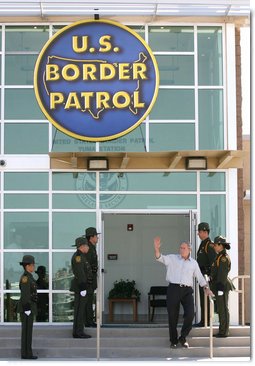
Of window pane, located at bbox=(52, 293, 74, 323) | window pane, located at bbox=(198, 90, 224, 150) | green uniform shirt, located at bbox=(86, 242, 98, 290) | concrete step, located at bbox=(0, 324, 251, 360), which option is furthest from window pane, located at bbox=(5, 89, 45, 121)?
concrete step, located at bbox=(0, 324, 251, 360)

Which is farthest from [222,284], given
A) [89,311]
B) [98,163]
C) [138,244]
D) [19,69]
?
[138,244]

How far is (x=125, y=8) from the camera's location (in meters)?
16.6

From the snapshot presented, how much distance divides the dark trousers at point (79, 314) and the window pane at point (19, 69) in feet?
14.9

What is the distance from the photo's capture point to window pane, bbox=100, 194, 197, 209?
17.1 meters

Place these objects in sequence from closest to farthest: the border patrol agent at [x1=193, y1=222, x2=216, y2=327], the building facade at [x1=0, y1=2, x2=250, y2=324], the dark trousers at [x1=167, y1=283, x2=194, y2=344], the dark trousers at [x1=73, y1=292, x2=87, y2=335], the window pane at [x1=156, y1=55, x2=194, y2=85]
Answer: the dark trousers at [x1=167, y1=283, x2=194, y2=344]
the dark trousers at [x1=73, y1=292, x2=87, y2=335]
the border patrol agent at [x1=193, y1=222, x2=216, y2=327]
the building facade at [x1=0, y1=2, x2=250, y2=324]
the window pane at [x1=156, y1=55, x2=194, y2=85]

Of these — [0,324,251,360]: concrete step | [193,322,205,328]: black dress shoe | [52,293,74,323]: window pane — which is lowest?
[0,324,251,360]: concrete step

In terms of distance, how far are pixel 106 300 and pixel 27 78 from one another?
6.19 meters

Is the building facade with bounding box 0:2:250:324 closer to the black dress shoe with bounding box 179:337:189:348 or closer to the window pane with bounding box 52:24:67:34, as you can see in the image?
the window pane with bounding box 52:24:67:34

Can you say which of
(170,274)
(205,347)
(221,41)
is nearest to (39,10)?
(221,41)

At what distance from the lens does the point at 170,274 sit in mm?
14914

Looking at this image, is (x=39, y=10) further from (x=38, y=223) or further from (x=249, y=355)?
(x=249, y=355)

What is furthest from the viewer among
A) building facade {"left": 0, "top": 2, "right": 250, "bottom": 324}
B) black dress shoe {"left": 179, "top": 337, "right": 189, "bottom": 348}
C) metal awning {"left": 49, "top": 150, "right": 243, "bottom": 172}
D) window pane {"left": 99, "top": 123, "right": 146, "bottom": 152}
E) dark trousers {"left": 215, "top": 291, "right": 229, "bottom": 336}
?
window pane {"left": 99, "top": 123, "right": 146, "bottom": 152}

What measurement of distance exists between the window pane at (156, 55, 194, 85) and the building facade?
20 mm

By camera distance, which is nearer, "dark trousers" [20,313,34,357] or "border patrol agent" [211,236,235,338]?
"dark trousers" [20,313,34,357]
